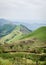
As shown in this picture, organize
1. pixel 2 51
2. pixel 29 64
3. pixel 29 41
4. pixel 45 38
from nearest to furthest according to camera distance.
Answer: pixel 29 64 → pixel 2 51 → pixel 29 41 → pixel 45 38

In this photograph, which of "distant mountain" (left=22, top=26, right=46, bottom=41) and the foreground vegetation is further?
"distant mountain" (left=22, top=26, right=46, bottom=41)

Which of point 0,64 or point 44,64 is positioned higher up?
point 0,64

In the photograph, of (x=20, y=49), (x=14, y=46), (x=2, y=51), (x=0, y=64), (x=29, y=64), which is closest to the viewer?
(x=0, y=64)

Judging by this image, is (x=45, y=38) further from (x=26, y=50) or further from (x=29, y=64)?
(x=29, y=64)

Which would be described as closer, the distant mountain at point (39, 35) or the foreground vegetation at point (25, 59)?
the foreground vegetation at point (25, 59)

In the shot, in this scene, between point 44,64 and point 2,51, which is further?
point 2,51

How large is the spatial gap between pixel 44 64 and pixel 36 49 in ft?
86.4

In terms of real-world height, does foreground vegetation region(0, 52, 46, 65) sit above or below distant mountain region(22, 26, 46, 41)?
below

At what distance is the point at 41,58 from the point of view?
65.8 m

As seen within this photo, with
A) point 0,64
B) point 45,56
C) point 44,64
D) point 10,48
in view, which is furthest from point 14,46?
point 0,64

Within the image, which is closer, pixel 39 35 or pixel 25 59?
pixel 25 59

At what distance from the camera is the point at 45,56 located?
6888 centimetres

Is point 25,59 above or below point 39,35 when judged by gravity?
below

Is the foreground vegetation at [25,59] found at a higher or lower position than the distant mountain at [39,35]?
lower
